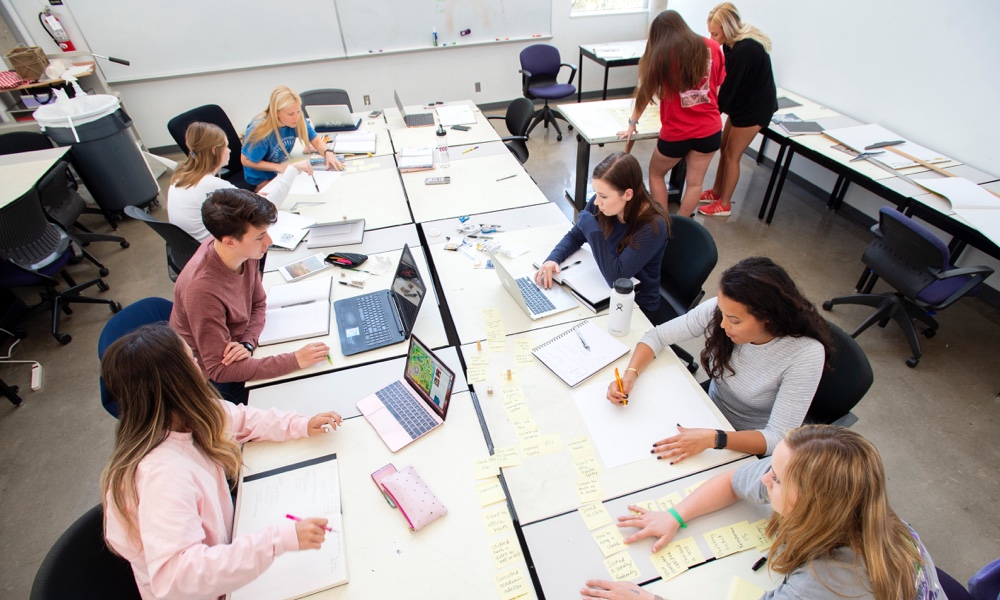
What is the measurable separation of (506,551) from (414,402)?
62 centimetres

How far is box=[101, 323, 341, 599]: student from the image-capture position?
3.80 feet

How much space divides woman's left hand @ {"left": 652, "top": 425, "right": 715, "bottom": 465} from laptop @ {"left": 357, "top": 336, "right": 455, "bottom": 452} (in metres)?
0.71

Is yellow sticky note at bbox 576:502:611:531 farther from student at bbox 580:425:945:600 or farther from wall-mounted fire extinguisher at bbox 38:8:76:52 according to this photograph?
wall-mounted fire extinguisher at bbox 38:8:76:52

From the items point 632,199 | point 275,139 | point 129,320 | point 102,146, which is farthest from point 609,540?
point 102,146

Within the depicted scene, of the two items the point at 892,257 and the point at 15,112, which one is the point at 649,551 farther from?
the point at 15,112

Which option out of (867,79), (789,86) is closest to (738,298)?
(867,79)

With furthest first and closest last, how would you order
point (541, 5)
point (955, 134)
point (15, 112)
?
point (541, 5)
point (15, 112)
point (955, 134)

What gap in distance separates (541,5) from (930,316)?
16.8 feet

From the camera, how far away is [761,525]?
1362mm

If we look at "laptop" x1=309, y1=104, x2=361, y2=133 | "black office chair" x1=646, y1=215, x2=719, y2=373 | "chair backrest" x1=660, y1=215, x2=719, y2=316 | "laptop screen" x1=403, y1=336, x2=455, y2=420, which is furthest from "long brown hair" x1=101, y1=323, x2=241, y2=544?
"laptop" x1=309, y1=104, x2=361, y2=133

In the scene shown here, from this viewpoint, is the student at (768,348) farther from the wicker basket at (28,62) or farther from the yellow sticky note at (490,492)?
the wicker basket at (28,62)

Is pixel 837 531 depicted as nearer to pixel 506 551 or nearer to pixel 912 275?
pixel 506 551

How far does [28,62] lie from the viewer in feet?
13.9

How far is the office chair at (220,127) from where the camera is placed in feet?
12.1
